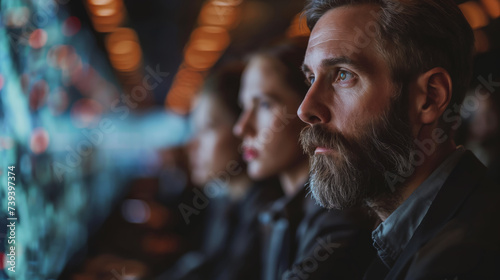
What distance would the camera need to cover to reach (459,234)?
71 centimetres

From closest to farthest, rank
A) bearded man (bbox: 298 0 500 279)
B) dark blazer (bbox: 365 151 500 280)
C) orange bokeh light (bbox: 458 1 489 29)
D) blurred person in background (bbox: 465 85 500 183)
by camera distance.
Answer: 1. dark blazer (bbox: 365 151 500 280)
2. bearded man (bbox: 298 0 500 279)
3. orange bokeh light (bbox: 458 1 489 29)
4. blurred person in background (bbox: 465 85 500 183)

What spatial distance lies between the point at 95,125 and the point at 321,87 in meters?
1.91

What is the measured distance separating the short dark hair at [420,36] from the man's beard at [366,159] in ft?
0.26

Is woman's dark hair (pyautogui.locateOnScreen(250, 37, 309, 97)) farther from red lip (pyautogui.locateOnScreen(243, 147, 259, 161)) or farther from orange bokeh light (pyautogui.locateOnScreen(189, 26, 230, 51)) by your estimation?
orange bokeh light (pyautogui.locateOnScreen(189, 26, 230, 51))

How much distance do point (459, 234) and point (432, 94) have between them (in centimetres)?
27

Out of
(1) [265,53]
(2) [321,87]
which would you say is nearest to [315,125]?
(2) [321,87]

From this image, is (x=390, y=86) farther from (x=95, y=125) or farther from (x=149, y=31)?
(x=149, y=31)

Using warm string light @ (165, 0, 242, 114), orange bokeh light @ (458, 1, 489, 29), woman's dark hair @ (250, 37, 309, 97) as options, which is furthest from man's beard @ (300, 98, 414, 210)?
warm string light @ (165, 0, 242, 114)

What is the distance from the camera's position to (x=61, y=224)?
5.37ft

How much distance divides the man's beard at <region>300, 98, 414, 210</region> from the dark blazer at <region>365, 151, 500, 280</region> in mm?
101

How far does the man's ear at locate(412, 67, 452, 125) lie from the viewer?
0.80 meters

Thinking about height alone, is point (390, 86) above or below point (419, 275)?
above

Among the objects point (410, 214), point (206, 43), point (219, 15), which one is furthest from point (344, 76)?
point (206, 43)

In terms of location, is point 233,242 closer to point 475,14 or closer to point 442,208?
point 442,208
